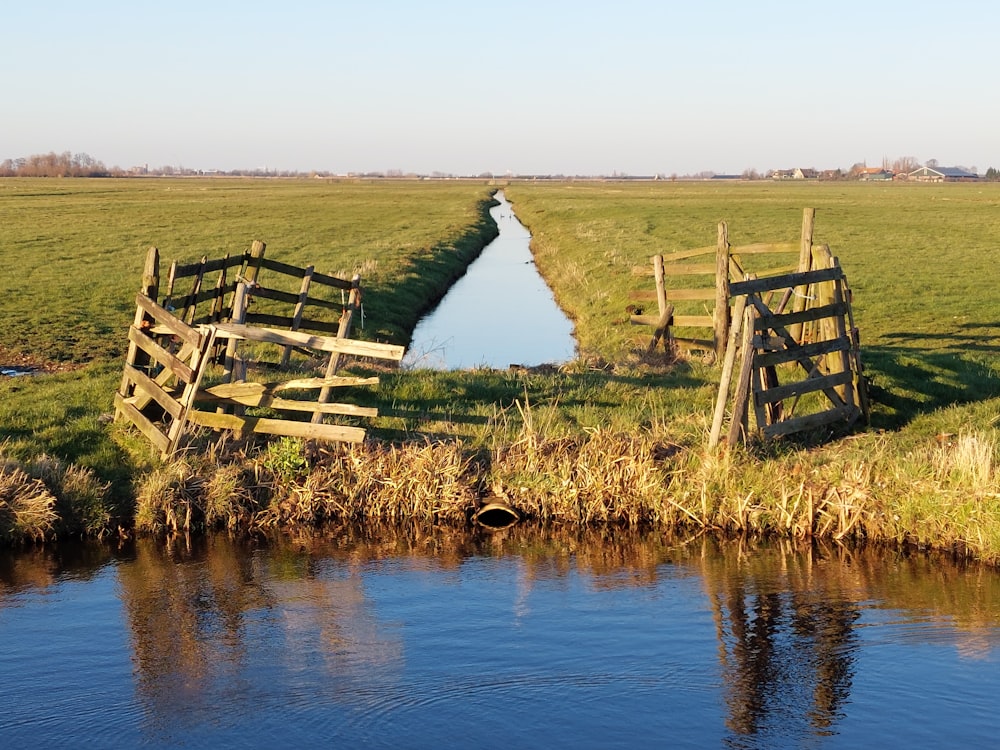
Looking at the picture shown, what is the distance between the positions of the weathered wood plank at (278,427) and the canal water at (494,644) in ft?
3.77

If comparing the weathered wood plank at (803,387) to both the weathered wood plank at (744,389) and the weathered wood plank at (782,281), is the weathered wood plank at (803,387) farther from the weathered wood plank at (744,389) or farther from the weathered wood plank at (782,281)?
the weathered wood plank at (782,281)

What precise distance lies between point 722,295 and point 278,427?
28.0 ft

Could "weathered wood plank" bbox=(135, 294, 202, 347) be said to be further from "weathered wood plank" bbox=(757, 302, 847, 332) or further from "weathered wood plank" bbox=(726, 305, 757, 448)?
"weathered wood plank" bbox=(757, 302, 847, 332)

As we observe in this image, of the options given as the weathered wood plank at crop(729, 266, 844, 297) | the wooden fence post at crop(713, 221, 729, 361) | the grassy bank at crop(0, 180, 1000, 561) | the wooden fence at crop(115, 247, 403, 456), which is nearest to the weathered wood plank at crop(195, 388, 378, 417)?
the wooden fence at crop(115, 247, 403, 456)

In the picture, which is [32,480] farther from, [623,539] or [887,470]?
[887,470]

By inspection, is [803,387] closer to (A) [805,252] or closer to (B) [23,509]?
(A) [805,252]

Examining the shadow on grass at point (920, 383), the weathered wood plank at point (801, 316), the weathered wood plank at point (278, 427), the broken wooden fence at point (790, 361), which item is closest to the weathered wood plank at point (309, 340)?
the weathered wood plank at point (278, 427)

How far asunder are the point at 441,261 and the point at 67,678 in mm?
35011

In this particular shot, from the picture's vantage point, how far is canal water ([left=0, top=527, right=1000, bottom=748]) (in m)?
7.77

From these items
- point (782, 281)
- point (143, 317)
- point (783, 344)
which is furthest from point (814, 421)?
point (143, 317)

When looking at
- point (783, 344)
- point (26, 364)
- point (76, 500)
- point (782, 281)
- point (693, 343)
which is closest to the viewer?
point (76, 500)

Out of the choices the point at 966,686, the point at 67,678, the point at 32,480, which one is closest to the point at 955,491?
the point at 966,686

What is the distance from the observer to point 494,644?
9.24 metres

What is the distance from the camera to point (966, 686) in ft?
27.4
